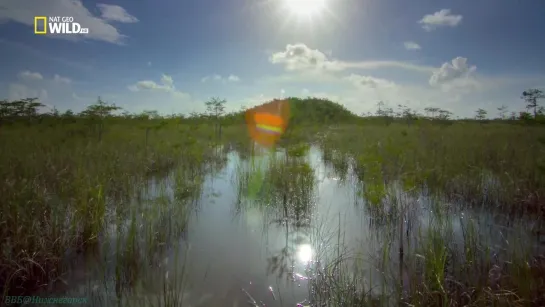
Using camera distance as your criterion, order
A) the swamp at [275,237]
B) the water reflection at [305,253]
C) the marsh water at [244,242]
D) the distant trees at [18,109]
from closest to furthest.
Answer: the swamp at [275,237] → the marsh water at [244,242] → the water reflection at [305,253] → the distant trees at [18,109]

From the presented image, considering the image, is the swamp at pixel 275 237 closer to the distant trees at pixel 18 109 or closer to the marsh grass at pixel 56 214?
the marsh grass at pixel 56 214

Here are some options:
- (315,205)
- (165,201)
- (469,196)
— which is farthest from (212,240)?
(469,196)

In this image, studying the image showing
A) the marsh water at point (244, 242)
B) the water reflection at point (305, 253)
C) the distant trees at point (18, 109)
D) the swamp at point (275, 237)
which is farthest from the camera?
the distant trees at point (18, 109)

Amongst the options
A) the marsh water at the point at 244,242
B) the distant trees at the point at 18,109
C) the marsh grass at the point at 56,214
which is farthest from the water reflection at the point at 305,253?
the distant trees at the point at 18,109

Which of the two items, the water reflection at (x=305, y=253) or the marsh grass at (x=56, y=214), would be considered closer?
the marsh grass at (x=56, y=214)

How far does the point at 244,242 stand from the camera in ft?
14.1

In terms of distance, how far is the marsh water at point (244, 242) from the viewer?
2936 millimetres

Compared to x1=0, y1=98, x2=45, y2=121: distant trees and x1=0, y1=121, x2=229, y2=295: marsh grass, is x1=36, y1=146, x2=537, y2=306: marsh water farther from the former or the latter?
x1=0, y1=98, x2=45, y2=121: distant trees

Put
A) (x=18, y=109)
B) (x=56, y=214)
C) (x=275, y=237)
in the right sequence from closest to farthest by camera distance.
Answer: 1. (x=56, y=214)
2. (x=275, y=237)
3. (x=18, y=109)

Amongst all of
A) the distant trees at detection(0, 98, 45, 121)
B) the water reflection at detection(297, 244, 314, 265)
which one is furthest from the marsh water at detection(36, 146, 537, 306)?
the distant trees at detection(0, 98, 45, 121)

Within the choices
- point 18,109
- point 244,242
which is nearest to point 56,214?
point 244,242

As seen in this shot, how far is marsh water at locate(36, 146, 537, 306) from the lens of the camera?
2936 millimetres

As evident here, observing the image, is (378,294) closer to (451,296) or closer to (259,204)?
(451,296)

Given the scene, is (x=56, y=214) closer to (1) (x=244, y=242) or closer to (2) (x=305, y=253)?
(1) (x=244, y=242)
